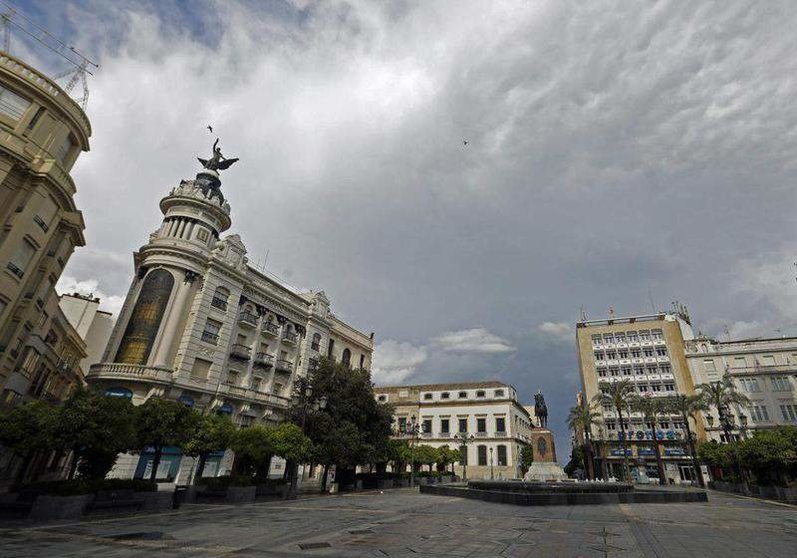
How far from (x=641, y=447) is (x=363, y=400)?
47823 mm

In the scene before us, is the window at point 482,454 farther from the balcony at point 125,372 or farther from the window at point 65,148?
the window at point 65,148

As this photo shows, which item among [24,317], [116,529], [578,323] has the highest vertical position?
[578,323]

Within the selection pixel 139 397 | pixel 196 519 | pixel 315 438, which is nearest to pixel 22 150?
pixel 139 397

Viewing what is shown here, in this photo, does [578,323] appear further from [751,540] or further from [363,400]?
[751,540]

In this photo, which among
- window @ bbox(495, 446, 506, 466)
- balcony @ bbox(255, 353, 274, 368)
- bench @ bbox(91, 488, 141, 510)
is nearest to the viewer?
bench @ bbox(91, 488, 141, 510)

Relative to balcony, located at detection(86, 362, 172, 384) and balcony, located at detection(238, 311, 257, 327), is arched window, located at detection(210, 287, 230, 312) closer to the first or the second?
balcony, located at detection(238, 311, 257, 327)

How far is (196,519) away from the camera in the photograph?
15.3 metres

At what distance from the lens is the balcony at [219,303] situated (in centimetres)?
3531

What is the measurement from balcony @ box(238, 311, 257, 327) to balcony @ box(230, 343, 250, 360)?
211cm

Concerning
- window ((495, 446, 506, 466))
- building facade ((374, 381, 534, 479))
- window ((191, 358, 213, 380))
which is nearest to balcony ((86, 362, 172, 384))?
window ((191, 358, 213, 380))

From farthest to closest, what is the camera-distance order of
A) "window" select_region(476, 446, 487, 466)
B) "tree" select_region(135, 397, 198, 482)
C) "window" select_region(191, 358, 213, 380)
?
"window" select_region(476, 446, 487, 466) → "window" select_region(191, 358, 213, 380) → "tree" select_region(135, 397, 198, 482)

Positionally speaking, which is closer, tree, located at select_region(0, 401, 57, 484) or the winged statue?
tree, located at select_region(0, 401, 57, 484)

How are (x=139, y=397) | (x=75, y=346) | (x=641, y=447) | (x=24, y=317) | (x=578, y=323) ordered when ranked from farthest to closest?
1. (x=578, y=323)
2. (x=641, y=447)
3. (x=75, y=346)
4. (x=139, y=397)
5. (x=24, y=317)

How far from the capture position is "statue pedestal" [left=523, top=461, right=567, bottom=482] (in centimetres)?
3466
